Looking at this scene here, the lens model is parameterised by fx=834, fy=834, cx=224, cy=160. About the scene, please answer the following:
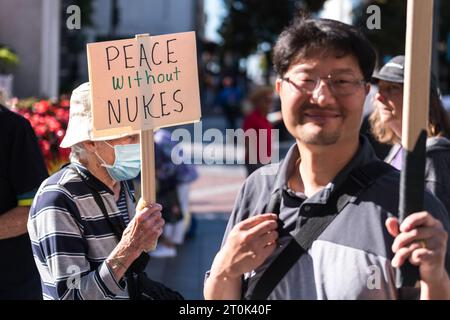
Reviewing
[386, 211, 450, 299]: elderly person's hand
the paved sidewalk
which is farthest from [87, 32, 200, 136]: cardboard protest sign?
the paved sidewalk

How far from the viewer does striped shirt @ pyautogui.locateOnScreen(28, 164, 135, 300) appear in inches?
110

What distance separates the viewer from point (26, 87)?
11195 mm

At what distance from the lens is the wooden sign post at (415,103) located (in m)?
2.07

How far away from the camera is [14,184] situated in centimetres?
344

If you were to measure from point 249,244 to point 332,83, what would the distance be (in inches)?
19.2

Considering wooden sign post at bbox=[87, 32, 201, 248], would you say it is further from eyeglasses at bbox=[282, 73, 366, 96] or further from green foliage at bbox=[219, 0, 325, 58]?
green foliage at bbox=[219, 0, 325, 58]

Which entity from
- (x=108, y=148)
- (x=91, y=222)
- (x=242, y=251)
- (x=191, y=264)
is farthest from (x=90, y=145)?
(x=191, y=264)

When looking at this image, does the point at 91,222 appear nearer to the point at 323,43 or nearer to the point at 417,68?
the point at 323,43

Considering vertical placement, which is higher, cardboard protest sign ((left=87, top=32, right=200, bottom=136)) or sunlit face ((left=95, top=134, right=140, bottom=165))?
cardboard protest sign ((left=87, top=32, right=200, bottom=136))

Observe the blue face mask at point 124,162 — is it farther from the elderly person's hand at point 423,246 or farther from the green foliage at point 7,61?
the green foliage at point 7,61

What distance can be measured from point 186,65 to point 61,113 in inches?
114

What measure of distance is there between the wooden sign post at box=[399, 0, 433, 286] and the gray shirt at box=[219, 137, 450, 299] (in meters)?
0.09

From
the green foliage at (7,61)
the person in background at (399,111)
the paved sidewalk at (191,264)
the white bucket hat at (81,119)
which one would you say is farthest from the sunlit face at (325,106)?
the green foliage at (7,61)
